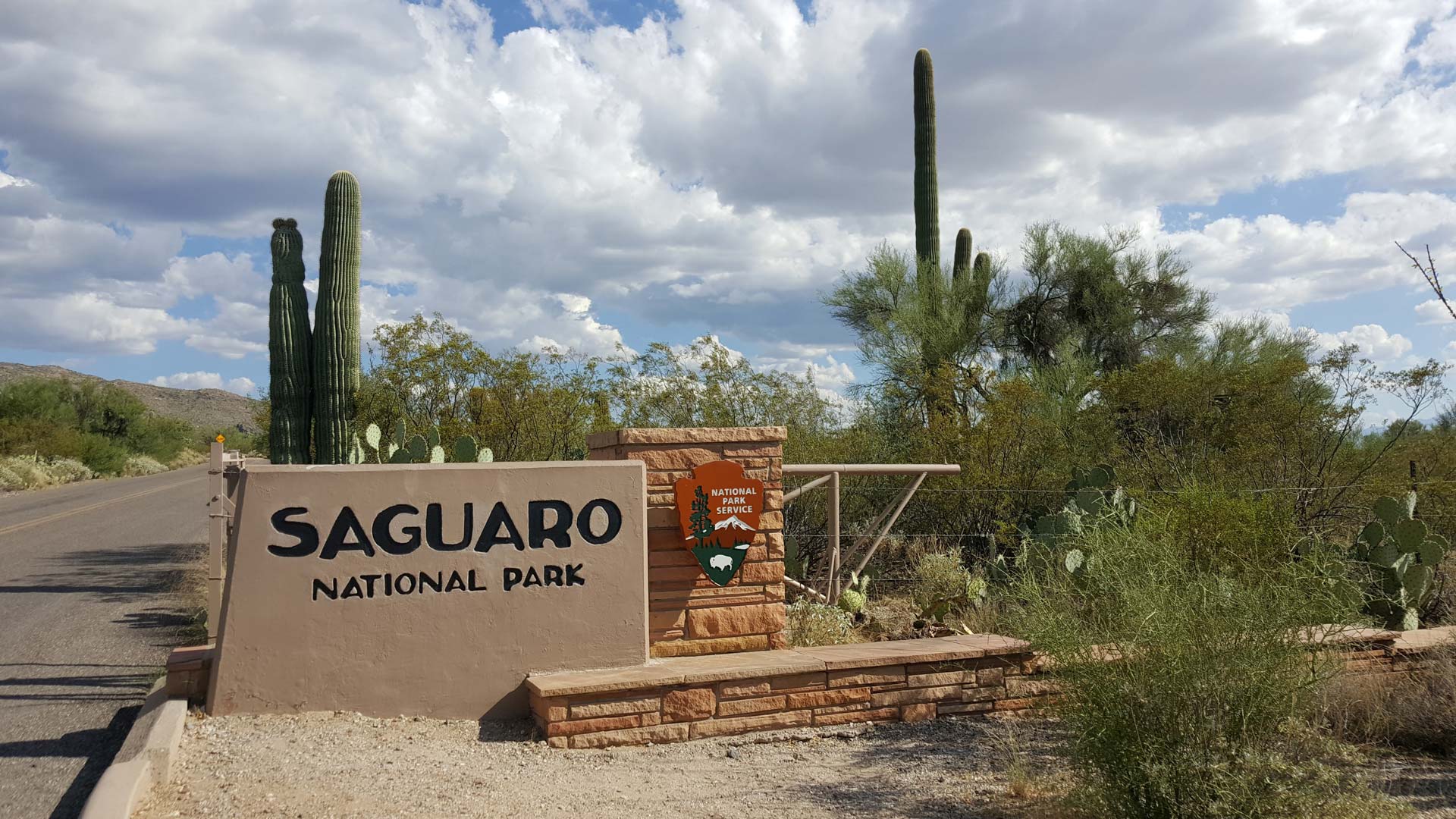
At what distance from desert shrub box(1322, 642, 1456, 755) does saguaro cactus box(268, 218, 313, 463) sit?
39.3 ft

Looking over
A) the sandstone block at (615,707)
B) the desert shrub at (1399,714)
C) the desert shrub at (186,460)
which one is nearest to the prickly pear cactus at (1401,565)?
the desert shrub at (1399,714)

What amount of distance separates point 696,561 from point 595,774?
197cm

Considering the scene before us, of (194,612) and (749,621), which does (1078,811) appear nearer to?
(749,621)

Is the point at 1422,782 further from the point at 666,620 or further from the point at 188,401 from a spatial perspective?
the point at 188,401

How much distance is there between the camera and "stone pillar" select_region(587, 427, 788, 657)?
7.34 m

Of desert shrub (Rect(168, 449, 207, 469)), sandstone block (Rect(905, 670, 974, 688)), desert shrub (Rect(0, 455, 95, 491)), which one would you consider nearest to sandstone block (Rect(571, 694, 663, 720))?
sandstone block (Rect(905, 670, 974, 688))

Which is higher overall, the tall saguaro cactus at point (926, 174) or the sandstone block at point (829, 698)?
the tall saguaro cactus at point (926, 174)

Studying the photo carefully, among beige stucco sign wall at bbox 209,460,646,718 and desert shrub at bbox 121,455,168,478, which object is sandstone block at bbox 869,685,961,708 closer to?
beige stucco sign wall at bbox 209,460,646,718

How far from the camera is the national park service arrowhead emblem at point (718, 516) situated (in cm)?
735

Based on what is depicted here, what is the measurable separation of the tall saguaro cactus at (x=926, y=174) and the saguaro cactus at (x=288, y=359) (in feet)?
36.1

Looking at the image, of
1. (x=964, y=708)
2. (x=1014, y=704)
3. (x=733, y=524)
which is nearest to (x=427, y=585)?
(x=733, y=524)

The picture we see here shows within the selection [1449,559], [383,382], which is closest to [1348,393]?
[1449,559]

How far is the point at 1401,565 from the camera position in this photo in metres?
9.01

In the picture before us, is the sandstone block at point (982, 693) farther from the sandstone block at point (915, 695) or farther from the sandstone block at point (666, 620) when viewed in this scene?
the sandstone block at point (666, 620)
